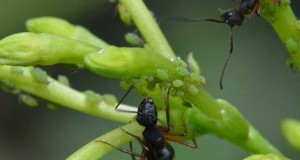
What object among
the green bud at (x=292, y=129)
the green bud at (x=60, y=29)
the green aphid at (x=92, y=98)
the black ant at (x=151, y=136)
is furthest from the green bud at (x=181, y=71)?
the green bud at (x=292, y=129)

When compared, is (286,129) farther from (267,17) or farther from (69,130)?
(69,130)

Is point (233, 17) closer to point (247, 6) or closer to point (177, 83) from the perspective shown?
point (247, 6)

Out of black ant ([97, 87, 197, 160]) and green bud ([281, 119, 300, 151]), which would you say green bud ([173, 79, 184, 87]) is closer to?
black ant ([97, 87, 197, 160])

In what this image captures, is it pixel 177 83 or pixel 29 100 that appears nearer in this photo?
pixel 177 83

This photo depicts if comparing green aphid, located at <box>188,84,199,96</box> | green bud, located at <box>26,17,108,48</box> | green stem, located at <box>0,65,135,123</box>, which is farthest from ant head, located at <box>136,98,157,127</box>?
green bud, located at <box>26,17,108,48</box>

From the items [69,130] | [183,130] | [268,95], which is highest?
[183,130]

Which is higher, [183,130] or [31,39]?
[31,39]

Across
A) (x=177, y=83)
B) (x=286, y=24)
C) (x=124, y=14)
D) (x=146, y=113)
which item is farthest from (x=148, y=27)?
(x=286, y=24)

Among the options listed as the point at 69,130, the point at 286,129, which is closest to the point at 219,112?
the point at 286,129
